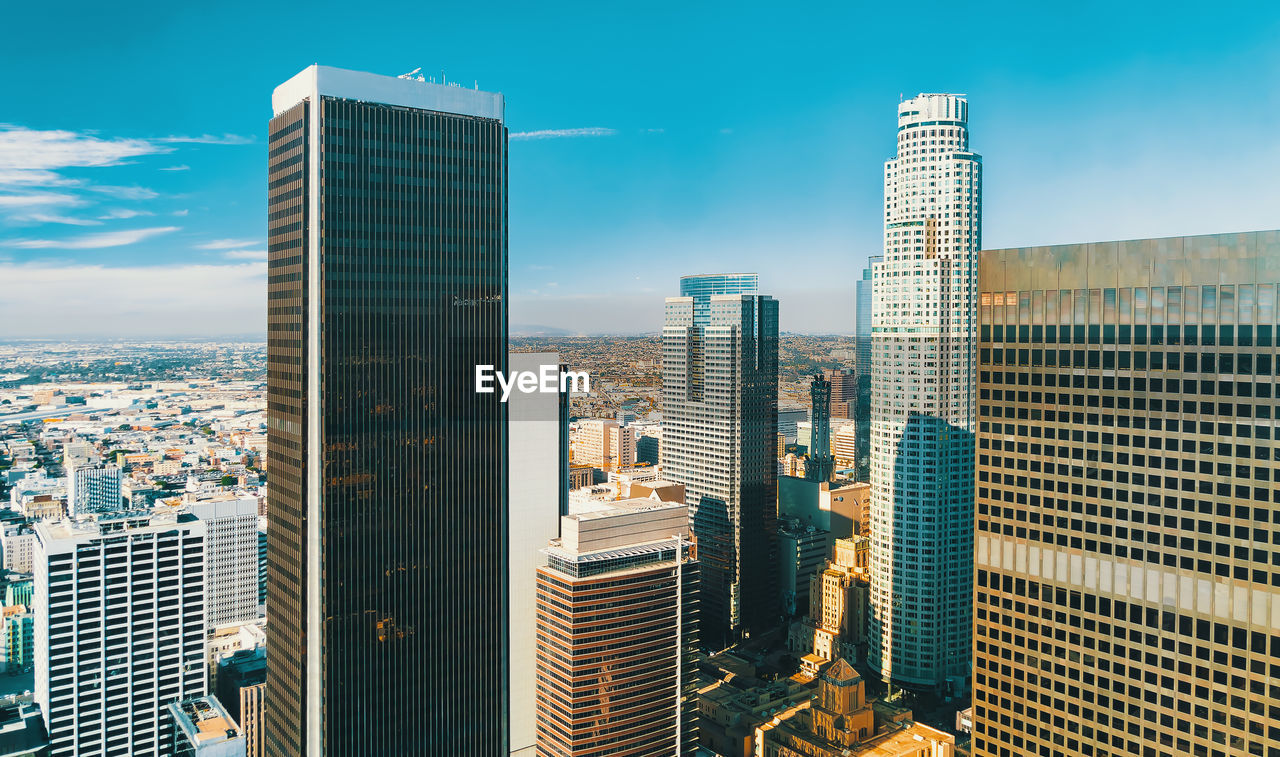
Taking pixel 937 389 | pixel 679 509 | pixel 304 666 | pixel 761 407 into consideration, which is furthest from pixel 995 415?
pixel 761 407

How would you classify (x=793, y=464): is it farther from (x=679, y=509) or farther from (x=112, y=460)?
(x=112, y=460)

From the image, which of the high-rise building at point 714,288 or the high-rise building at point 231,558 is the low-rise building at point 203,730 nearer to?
the high-rise building at point 231,558

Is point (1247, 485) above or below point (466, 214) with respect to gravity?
below

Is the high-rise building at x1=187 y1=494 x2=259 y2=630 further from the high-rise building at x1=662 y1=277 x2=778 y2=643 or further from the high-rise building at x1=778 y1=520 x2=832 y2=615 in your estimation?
the high-rise building at x1=778 y1=520 x2=832 y2=615

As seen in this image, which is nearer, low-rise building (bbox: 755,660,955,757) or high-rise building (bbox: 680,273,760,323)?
low-rise building (bbox: 755,660,955,757)

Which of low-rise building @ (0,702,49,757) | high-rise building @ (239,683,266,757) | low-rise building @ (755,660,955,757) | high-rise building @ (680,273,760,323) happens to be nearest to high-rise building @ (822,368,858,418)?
high-rise building @ (680,273,760,323)

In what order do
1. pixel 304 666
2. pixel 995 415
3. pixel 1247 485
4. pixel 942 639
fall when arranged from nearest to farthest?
pixel 1247 485, pixel 995 415, pixel 304 666, pixel 942 639

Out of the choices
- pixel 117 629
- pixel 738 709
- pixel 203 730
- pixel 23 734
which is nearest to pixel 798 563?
pixel 738 709

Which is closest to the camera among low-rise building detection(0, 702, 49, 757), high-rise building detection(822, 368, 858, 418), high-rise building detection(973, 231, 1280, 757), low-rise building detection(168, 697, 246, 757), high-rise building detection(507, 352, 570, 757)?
high-rise building detection(973, 231, 1280, 757)
